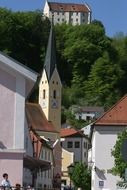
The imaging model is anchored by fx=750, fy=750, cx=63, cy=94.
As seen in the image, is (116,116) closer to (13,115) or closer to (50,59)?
(13,115)

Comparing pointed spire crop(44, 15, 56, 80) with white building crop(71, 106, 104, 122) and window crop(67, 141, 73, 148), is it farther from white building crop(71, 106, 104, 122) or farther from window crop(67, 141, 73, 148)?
white building crop(71, 106, 104, 122)

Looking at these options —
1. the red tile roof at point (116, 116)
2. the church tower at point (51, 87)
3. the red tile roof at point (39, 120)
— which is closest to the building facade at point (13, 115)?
the red tile roof at point (116, 116)

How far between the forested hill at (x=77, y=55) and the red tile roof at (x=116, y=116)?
88183mm

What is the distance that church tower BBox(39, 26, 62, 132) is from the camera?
438 feet

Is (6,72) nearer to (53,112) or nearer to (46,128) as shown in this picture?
(46,128)

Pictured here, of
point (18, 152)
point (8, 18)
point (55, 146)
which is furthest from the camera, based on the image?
point (8, 18)

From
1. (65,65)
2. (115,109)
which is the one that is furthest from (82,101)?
(115,109)

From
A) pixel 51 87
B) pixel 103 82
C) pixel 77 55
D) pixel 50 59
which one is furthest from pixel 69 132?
pixel 77 55

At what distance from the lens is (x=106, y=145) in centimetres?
A: 5812

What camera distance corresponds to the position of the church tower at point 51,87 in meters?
133

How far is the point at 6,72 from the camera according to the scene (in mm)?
24562

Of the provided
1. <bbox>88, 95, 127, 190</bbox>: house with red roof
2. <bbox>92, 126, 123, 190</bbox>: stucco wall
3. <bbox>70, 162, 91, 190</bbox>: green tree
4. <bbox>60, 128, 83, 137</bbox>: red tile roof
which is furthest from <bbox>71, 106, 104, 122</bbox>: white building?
<bbox>92, 126, 123, 190</bbox>: stucco wall

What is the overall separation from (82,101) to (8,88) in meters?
138

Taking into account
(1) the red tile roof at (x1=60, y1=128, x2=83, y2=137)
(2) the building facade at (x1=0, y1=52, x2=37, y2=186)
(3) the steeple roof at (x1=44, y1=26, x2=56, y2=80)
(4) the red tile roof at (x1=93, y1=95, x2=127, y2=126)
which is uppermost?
(3) the steeple roof at (x1=44, y1=26, x2=56, y2=80)
